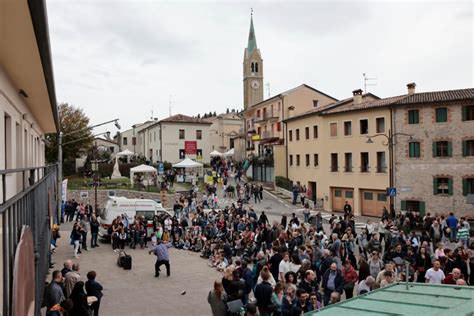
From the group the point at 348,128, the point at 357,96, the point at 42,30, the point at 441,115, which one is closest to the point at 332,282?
the point at 42,30

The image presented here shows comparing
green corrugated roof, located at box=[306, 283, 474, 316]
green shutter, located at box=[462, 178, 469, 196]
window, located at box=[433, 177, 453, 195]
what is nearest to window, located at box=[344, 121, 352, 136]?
window, located at box=[433, 177, 453, 195]

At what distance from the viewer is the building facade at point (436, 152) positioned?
2953cm

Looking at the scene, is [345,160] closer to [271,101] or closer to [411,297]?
[271,101]

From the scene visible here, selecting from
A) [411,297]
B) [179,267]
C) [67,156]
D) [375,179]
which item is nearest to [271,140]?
[375,179]

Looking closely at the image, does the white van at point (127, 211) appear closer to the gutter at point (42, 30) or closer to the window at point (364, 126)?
the gutter at point (42, 30)

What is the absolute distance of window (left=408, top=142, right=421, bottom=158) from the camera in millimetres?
31938

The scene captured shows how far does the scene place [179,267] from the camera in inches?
715

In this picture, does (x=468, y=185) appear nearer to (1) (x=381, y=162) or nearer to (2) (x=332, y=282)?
(1) (x=381, y=162)

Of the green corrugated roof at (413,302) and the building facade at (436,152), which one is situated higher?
the building facade at (436,152)

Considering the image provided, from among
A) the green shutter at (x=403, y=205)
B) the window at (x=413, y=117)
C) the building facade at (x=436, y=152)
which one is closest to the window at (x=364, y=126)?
the building facade at (x=436, y=152)

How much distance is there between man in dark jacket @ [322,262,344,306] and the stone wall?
21.8m

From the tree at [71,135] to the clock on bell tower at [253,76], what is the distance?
1810 inches

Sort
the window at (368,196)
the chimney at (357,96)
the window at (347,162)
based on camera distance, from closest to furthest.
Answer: the window at (368,196)
the window at (347,162)
the chimney at (357,96)

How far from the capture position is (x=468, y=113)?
2956 centimetres
